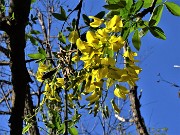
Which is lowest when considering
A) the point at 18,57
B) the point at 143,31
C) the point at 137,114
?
the point at 143,31

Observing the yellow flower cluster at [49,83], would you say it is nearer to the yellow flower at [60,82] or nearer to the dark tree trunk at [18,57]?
the yellow flower at [60,82]

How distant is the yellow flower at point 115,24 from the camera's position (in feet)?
2.57

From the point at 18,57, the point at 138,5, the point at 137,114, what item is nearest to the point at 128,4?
the point at 138,5

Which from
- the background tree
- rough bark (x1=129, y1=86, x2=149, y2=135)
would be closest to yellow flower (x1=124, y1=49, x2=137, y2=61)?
the background tree

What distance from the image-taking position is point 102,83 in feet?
2.68

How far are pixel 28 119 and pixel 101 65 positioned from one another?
39 centimetres

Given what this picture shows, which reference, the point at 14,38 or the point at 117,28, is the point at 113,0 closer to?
the point at 117,28

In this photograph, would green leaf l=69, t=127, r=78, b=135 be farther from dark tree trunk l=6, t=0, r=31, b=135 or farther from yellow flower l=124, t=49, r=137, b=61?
yellow flower l=124, t=49, r=137, b=61

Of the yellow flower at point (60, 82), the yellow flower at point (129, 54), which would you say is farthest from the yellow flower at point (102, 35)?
the yellow flower at point (60, 82)

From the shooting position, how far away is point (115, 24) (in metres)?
0.79

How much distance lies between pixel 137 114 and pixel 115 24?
374cm

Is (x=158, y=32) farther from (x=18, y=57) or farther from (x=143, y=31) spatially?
(x=18, y=57)

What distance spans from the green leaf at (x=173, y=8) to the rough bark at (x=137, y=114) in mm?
3500

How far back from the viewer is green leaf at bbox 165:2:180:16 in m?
0.83
